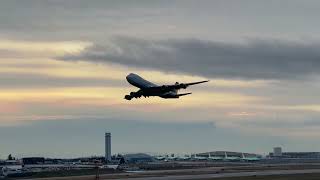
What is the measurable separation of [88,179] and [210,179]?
23357mm

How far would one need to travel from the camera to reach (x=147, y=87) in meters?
91.1


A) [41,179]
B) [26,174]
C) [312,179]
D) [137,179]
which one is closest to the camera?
[312,179]

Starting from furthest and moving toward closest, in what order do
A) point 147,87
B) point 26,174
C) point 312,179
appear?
1. point 26,174
2. point 312,179
3. point 147,87

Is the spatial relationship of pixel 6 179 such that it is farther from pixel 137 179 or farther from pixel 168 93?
pixel 168 93

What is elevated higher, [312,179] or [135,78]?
Answer: [135,78]

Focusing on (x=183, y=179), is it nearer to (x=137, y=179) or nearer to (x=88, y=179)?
(x=137, y=179)

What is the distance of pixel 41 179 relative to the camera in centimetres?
12388

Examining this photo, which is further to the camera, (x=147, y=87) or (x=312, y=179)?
(x=312, y=179)

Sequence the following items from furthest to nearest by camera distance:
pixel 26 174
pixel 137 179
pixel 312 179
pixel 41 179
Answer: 1. pixel 26 174
2. pixel 41 179
3. pixel 137 179
4. pixel 312 179

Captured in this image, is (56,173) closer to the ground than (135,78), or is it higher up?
closer to the ground

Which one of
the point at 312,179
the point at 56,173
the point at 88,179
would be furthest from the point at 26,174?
the point at 312,179

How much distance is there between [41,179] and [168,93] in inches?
1748

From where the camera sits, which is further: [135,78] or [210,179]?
[210,179]

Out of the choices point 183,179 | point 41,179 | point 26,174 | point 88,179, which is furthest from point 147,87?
point 26,174
